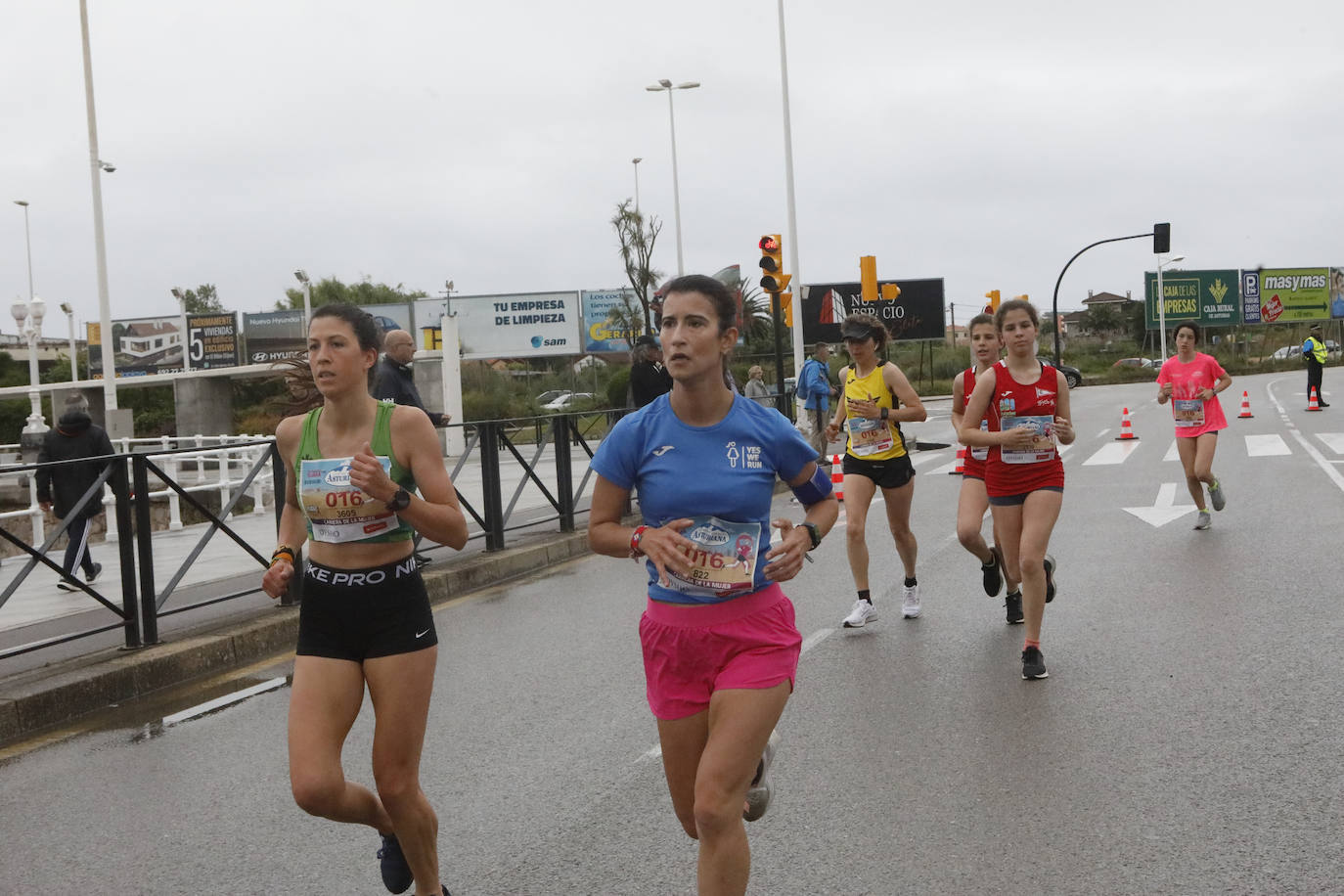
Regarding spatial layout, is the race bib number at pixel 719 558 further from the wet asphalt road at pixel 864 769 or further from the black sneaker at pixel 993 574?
the black sneaker at pixel 993 574

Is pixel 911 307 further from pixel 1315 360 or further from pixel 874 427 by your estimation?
pixel 874 427

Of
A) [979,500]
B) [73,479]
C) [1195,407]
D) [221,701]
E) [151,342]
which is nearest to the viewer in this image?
[221,701]

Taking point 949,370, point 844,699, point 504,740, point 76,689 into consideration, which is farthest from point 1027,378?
point 949,370

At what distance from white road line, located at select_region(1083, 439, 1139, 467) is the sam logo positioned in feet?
57.2

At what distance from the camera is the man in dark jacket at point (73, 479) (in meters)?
7.75

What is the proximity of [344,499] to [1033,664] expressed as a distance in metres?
3.94

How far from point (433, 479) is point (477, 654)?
426cm

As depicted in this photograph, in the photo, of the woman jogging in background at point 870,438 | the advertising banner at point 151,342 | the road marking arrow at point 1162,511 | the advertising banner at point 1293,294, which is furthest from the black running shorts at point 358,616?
the advertising banner at point 1293,294

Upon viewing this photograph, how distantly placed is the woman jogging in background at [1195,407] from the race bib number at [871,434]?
4.72m

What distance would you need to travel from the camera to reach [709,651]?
3.37m

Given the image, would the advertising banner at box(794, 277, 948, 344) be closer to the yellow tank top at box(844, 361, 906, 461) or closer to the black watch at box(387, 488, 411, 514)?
the yellow tank top at box(844, 361, 906, 461)

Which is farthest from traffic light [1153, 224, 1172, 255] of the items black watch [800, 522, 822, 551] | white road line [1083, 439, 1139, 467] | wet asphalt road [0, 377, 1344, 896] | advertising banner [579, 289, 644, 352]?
black watch [800, 522, 822, 551]

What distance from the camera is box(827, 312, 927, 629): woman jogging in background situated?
26.0 ft

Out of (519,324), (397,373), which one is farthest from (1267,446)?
(519,324)
